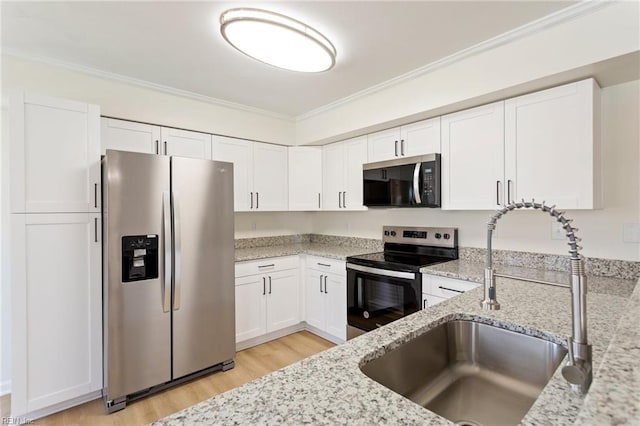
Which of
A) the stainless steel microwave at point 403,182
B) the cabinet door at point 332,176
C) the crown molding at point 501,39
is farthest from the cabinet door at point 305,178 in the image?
the crown molding at point 501,39

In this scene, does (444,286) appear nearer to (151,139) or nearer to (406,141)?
(406,141)

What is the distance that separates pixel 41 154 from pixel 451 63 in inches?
116

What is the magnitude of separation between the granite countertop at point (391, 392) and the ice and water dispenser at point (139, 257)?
5.86 feet

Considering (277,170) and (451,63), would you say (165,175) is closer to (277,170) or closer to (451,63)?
(277,170)

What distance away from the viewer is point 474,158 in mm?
2400

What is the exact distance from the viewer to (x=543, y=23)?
1882 mm

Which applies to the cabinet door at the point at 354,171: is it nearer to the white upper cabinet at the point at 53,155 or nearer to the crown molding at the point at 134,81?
the crown molding at the point at 134,81

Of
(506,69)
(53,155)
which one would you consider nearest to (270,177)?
(53,155)

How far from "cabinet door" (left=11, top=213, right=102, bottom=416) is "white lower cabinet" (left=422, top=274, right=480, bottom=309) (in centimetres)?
241

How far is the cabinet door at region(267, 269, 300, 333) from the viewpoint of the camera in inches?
127

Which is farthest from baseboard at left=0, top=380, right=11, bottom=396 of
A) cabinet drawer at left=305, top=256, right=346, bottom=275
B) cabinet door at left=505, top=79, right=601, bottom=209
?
cabinet door at left=505, top=79, right=601, bottom=209

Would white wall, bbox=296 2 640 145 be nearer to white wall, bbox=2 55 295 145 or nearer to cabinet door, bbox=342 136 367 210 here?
cabinet door, bbox=342 136 367 210

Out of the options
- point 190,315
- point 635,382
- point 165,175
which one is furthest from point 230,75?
point 635,382

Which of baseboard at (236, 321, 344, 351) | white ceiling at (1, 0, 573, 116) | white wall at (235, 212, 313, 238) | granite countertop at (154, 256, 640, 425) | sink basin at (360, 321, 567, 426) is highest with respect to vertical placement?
white ceiling at (1, 0, 573, 116)
